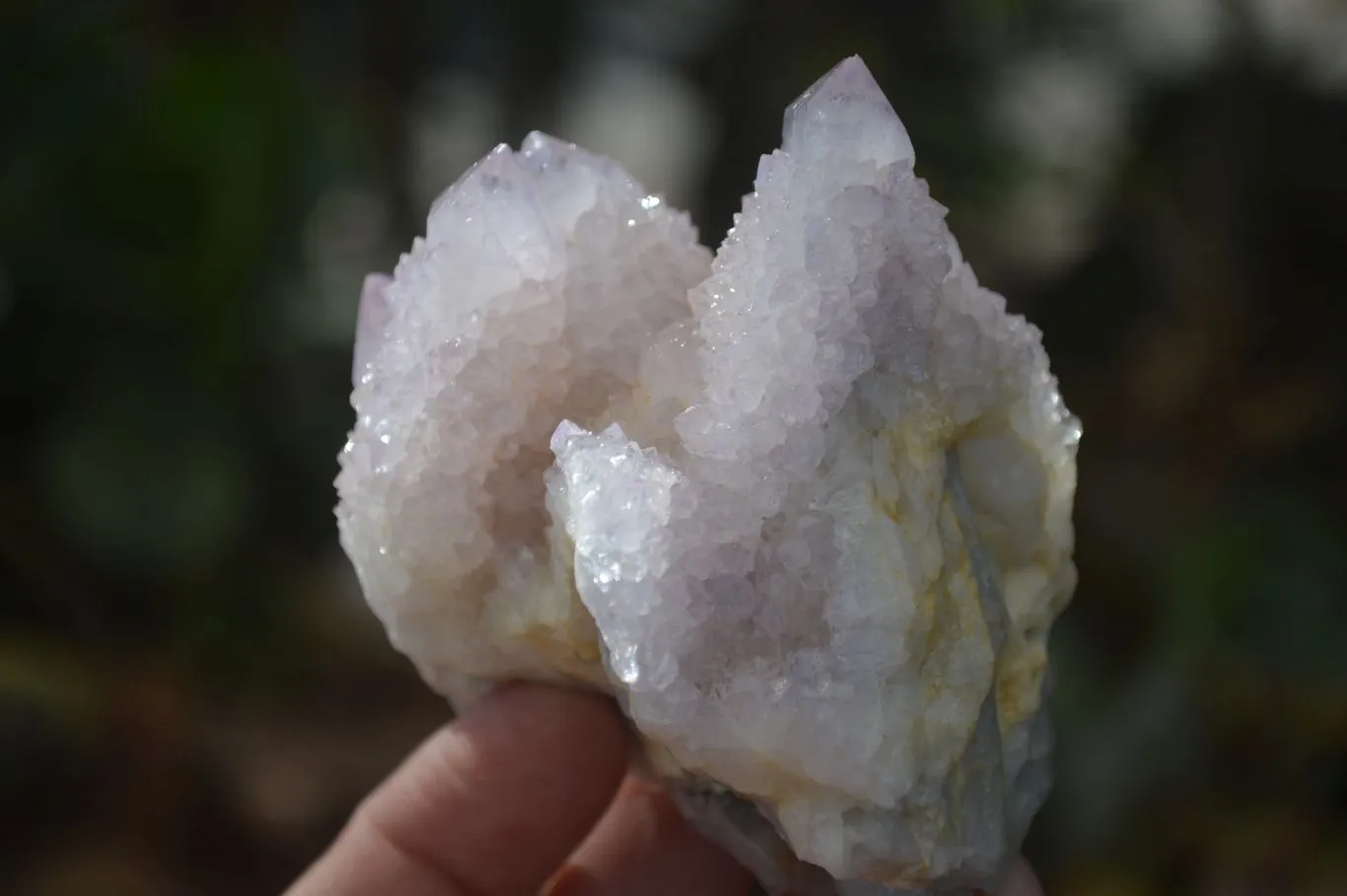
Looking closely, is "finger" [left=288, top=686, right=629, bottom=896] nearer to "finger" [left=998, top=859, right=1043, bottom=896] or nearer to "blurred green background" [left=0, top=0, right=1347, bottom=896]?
"finger" [left=998, top=859, right=1043, bottom=896]

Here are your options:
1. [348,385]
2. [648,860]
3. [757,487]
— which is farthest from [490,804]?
→ [348,385]

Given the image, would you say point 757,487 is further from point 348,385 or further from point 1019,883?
point 348,385

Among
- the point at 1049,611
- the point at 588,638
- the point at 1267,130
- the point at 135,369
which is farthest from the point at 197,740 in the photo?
the point at 1267,130

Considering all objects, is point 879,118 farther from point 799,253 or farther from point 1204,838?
point 1204,838

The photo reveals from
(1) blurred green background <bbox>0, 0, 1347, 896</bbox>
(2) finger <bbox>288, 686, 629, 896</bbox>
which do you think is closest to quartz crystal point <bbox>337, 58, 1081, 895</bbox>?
(2) finger <bbox>288, 686, 629, 896</bbox>

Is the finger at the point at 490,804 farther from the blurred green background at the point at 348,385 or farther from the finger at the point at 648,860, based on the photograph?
the blurred green background at the point at 348,385

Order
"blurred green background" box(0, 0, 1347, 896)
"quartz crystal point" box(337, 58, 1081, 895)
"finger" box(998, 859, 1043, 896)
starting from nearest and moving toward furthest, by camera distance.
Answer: "quartz crystal point" box(337, 58, 1081, 895) → "finger" box(998, 859, 1043, 896) → "blurred green background" box(0, 0, 1347, 896)
